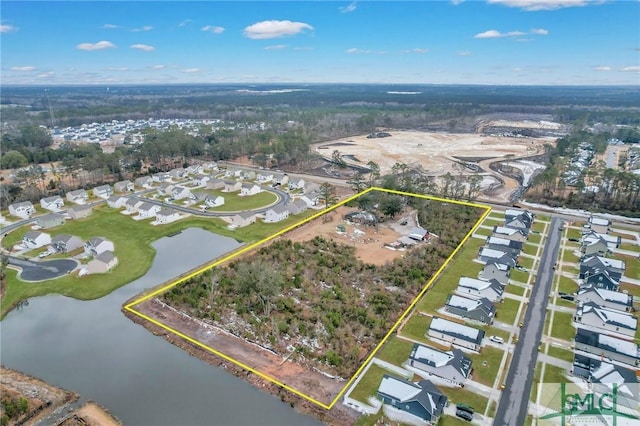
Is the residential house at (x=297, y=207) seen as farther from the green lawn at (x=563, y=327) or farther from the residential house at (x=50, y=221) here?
the green lawn at (x=563, y=327)

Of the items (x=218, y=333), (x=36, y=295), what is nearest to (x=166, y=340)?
(x=218, y=333)

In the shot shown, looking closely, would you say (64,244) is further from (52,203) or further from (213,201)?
(213,201)

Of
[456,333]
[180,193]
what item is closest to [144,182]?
[180,193]

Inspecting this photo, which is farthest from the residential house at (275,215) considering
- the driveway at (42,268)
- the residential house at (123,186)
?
the residential house at (123,186)

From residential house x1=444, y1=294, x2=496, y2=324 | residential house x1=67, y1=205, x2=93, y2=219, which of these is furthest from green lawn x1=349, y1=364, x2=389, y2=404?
residential house x1=67, y1=205, x2=93, y2=219

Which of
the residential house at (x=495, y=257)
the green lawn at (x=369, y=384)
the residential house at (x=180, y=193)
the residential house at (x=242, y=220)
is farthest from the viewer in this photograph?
the residential house at (x=180, y=193)
